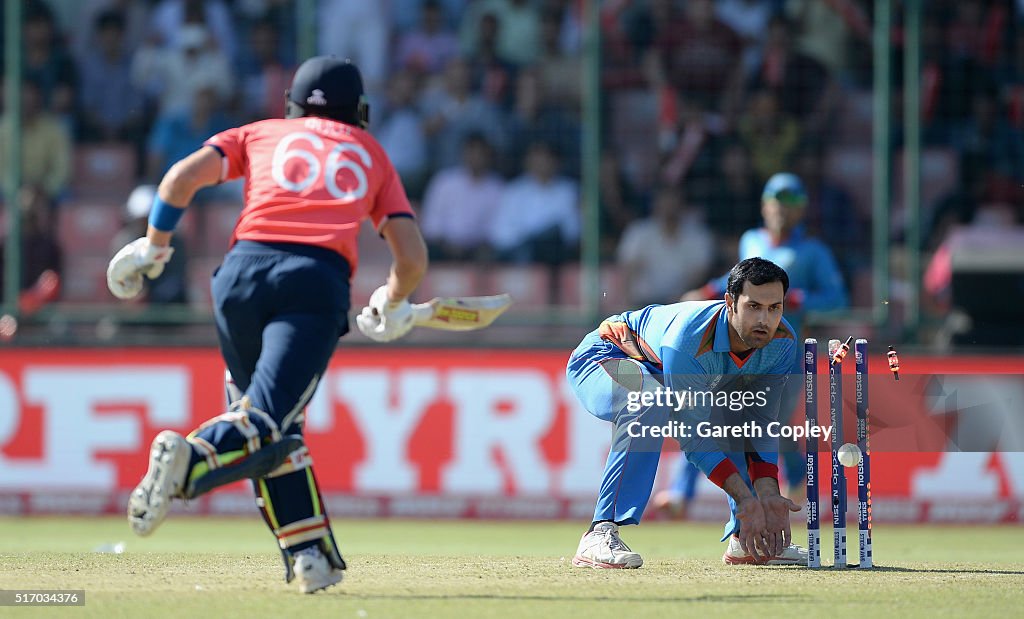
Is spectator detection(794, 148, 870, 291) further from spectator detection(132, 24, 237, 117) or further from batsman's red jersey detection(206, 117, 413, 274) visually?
batsman's red jersey detection(206, 117, 413, 274)

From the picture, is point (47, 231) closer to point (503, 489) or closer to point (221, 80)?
point (221, 80)

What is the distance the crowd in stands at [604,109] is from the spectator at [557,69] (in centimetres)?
1

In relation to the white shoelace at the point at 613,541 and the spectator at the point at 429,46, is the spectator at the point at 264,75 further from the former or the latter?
the white shoelace at the point at 613,541

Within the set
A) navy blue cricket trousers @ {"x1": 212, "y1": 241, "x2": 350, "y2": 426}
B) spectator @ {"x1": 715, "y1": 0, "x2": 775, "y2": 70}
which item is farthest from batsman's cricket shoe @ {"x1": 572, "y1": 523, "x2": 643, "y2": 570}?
spectator @ {"x1": 715, "y1": 0, "x2": 775, "y2": 70}

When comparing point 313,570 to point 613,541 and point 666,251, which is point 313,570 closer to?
point 613,541

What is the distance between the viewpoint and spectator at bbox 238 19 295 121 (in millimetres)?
12453

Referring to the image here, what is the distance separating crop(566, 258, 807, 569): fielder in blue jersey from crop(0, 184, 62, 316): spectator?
6.20 meters

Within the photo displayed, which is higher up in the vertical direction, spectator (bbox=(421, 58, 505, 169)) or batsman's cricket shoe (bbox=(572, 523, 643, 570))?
spectator (bbox=(421, 58, 505, 169))

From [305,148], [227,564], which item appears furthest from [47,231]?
[305,148]

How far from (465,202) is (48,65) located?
3.59 meters

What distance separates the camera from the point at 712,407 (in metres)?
6.41

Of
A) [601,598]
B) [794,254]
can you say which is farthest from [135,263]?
[794,254]

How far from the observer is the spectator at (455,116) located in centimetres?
1228

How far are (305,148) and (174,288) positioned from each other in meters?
6.39
